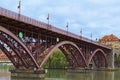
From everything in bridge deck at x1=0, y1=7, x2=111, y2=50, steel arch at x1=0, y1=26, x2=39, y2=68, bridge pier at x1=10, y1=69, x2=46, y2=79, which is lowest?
bridge pier at x1=10, y1=69, x2=46, y2=79

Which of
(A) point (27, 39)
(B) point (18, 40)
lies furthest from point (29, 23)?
(A) point (27, 39)

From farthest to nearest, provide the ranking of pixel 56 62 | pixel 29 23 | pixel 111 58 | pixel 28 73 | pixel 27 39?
pixel 111 58, pixel 56 62, pixel 28 73, pixel 27 39, pixel 29 23

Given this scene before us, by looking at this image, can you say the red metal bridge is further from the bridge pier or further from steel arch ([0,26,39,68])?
the bridge pier

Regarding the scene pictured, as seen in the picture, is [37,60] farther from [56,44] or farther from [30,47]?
[56,44]

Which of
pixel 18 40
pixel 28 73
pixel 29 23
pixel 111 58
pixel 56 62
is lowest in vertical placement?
pixel 28 73

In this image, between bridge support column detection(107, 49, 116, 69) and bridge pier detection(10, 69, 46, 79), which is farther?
bridge support column detection(107, 49, 116, 69)

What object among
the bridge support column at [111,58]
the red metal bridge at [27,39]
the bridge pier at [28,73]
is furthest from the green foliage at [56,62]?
the bridge pier at [28,73]

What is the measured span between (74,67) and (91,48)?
1261 centimetres

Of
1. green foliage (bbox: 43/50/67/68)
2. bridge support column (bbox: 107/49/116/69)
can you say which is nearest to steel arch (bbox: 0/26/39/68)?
green foliage (bbox: 43/50/67/68)

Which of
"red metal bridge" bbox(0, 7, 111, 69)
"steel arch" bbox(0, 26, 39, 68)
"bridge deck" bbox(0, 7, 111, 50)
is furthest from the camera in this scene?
"red metal bridge" bbox(0, 7, 111, 69)

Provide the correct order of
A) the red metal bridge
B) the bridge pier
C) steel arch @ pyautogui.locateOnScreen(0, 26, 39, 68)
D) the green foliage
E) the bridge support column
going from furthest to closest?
the bridge support column, the green foliage, the bridge pier, the red metal bridge, steel arch @ pyautogui.locateOnScreen(0, 26, 39, 68)

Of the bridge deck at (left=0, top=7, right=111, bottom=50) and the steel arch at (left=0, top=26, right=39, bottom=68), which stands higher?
the bridge deck at (left=0, top=7, right=111, bottom=50)

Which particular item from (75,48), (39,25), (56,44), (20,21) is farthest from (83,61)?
(20,21)

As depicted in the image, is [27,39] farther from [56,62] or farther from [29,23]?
[56,62]
